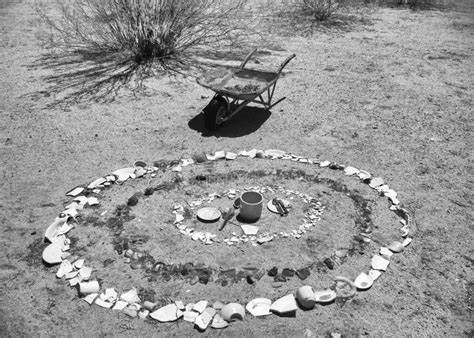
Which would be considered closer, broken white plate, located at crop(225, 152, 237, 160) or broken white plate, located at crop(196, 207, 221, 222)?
broken white plate, located at crop(196, 207, 221, 222)

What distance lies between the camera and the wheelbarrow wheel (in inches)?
225

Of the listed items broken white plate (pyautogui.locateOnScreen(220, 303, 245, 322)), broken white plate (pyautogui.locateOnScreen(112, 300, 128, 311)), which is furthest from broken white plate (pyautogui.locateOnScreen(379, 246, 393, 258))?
broken white plate (pyautogui.locateOnScreen(112, 300, 128, 311))

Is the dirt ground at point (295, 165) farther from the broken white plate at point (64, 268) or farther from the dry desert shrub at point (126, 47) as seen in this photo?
the dry desert shrub at point (126, 47)

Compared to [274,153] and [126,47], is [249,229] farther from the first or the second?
[126,47]

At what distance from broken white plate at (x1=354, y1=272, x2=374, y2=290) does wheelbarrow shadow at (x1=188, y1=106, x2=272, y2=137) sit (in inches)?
109

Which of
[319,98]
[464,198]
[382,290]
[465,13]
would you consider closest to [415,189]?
[464,198]

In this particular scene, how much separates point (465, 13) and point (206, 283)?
11.4 meters

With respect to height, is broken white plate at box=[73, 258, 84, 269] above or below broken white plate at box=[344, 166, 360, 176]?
above

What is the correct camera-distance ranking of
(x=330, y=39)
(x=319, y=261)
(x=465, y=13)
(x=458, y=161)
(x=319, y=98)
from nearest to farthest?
(x=319, y=261), (x=458, y=161), (x=319, y=98), (x=330, y=39), (x=465, y=13)

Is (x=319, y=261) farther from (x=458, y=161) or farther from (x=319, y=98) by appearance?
(x=319, y=98)

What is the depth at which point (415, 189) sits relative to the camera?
480cm

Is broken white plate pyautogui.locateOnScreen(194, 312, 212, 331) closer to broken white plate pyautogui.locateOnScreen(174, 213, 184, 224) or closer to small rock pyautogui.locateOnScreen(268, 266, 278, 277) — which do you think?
small rock pyautogui.locateOnScreen(268, 266, 278, 277)

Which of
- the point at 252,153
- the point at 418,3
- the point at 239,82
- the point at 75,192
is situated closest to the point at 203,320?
the point at 75,192

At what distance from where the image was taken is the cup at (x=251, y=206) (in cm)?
413
